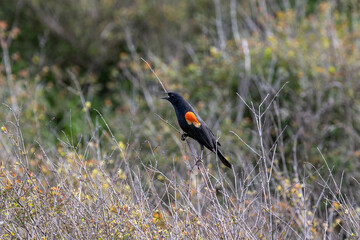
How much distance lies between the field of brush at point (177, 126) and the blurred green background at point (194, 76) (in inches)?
1.5

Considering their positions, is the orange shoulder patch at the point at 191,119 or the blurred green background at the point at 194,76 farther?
the blurred green background at the point at 194,76

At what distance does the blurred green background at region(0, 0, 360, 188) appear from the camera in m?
8.47

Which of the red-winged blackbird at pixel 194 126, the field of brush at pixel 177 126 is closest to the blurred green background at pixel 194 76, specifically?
the field of brush at pixel 177 126

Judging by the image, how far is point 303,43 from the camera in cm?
1027

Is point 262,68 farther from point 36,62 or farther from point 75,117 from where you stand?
point 36,62

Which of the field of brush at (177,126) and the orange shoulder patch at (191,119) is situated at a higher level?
the orange shoulder patch at (191,119)

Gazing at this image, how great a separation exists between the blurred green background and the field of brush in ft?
0.12

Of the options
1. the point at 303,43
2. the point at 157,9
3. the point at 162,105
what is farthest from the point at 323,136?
the point at 157,9

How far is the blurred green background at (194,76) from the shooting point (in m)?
8.47

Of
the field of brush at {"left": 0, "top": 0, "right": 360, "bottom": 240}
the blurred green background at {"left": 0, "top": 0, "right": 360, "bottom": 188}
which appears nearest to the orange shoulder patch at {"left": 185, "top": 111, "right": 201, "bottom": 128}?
the field of brush at {"left": 0, "top": 0, "right": 360, "bottom": 240}

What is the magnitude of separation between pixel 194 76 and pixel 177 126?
251cm

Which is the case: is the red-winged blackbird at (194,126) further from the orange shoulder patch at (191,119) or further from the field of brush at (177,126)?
the field of brush at (177,126)

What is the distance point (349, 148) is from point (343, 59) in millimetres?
1831

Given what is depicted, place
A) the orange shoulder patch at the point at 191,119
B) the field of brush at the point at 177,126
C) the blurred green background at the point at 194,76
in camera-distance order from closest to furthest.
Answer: the field of brush at the point at 177,126
the orange shoulder patch at the point at 191,119
the blurred green background at the point at 194,76
